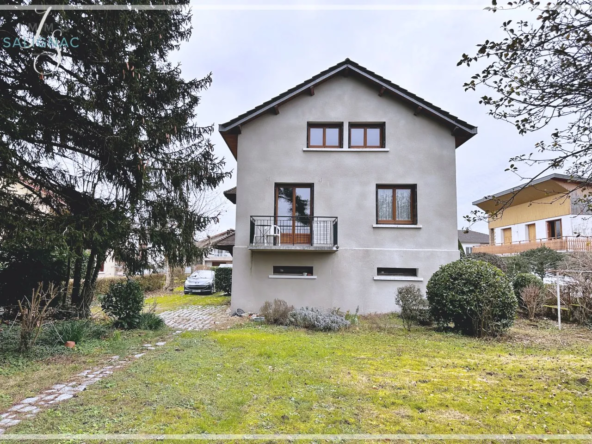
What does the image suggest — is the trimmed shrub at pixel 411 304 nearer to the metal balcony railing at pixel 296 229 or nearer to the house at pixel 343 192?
the house at pixel 343 192

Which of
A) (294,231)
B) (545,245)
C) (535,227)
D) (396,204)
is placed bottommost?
(294,231)

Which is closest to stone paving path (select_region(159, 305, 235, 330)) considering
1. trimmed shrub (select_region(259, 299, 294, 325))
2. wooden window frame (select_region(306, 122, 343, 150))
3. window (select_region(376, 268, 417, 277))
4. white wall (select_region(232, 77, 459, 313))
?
white wall (select_region(232, 77, 459, 313))

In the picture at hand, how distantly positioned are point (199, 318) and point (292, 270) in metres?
3.60

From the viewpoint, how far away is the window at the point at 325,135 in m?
13.5

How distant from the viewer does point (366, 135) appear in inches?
531

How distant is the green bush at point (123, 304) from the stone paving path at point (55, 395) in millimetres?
3124

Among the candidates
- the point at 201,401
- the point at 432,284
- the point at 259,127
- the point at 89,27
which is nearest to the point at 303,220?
the point at 259,127

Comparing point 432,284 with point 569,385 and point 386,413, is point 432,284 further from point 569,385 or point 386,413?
point 386,413

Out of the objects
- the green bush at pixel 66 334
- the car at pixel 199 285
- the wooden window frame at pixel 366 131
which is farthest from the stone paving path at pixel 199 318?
the wooden window frame at pixel 366 131

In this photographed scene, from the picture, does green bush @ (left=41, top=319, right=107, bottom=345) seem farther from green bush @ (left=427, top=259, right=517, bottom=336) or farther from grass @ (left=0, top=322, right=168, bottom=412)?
green bush @ (left=427, top=259, right=517, bottom=336)

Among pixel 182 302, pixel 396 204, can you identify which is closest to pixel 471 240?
pixel 396 204

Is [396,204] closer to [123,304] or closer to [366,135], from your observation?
[366,135]

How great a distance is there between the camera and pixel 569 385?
506 centimetres

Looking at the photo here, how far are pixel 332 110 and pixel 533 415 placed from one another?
1147 centimetres
